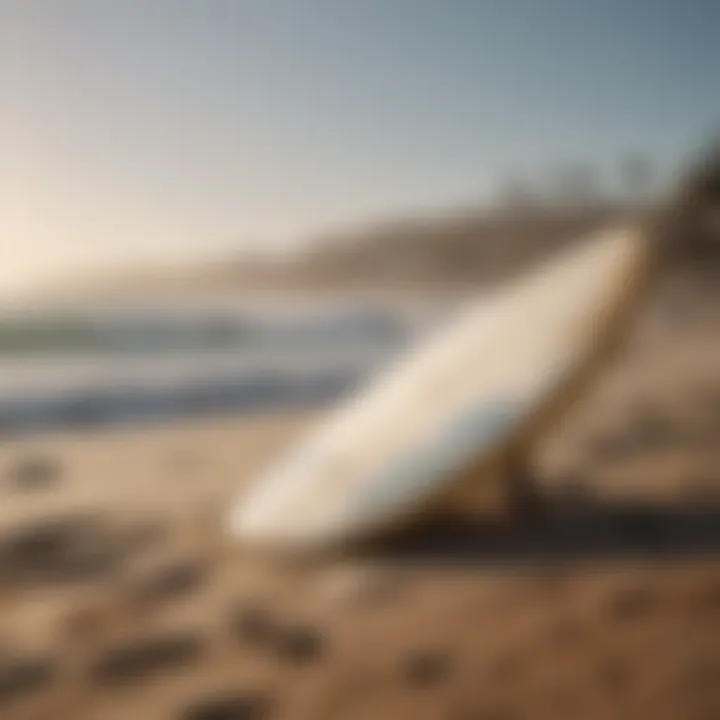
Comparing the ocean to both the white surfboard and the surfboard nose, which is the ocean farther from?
the surfboard nose

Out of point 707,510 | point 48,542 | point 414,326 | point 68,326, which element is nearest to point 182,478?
point 48,542

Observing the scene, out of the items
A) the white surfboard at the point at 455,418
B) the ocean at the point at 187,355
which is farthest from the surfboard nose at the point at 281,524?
the ocean at the point at 187,355

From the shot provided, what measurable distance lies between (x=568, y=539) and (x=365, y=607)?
0.41 meters

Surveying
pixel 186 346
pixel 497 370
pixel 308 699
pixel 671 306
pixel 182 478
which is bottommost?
pixel 308 699

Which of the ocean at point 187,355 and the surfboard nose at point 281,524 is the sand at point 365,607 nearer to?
the surfboard nose at point 281,524

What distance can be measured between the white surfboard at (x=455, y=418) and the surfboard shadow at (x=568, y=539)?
58 mm

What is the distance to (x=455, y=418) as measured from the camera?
1.44 metres

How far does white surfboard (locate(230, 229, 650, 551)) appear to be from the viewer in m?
1.33

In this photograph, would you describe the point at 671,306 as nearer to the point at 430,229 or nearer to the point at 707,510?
the point at 430,229

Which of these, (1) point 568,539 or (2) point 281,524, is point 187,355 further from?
(1) point 568,539

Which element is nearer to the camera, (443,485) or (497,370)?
(443,485)

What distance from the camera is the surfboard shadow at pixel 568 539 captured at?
1275mm

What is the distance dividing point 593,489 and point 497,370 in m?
0.33

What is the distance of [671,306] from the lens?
11.0 feet
